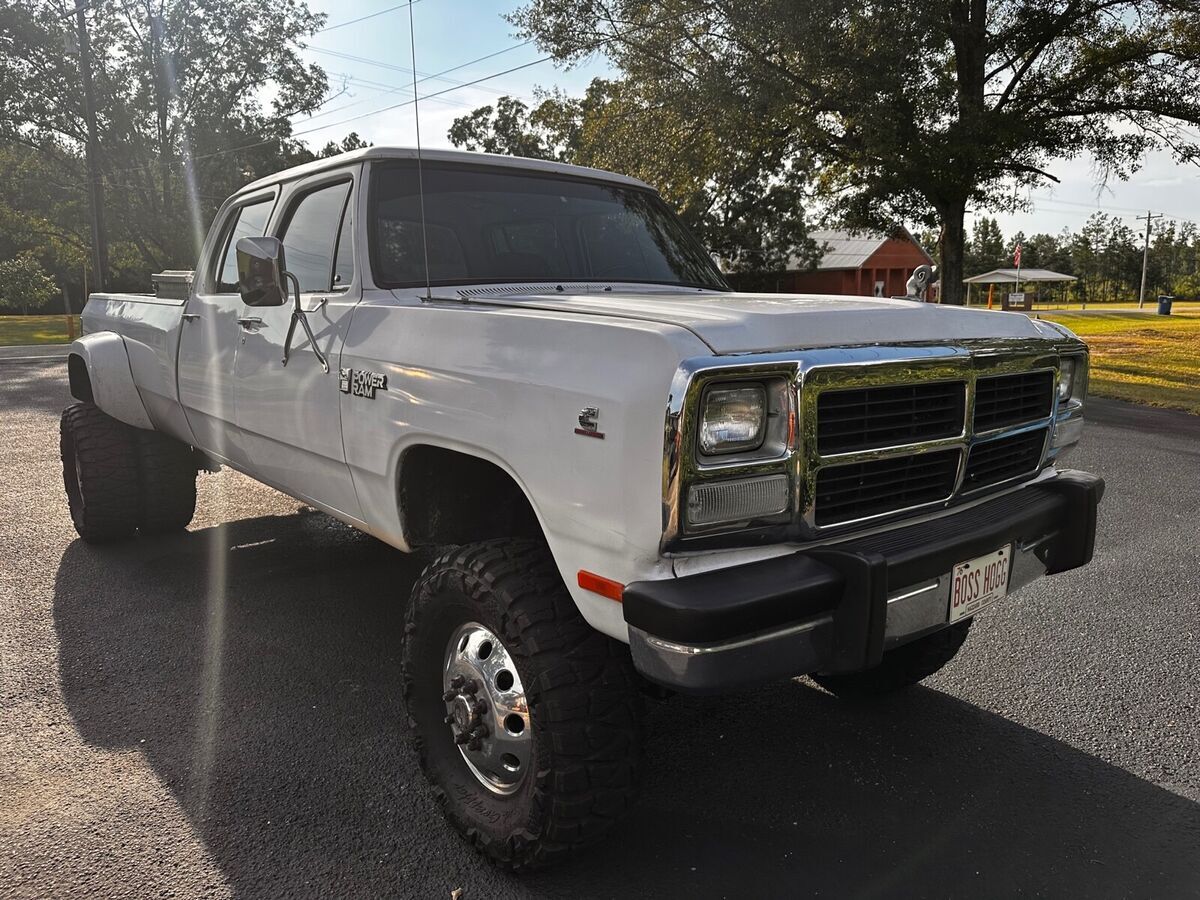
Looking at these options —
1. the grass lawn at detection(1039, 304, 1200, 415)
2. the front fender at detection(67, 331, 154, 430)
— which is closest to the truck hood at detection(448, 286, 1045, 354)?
the front fender at detection(67, 331, 154, 430)

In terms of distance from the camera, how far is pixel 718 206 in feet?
96.6

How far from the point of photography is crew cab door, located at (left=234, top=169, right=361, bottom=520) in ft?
9.99

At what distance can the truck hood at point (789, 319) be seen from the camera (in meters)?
2.04

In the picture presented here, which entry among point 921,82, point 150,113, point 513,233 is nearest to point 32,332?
point 150,113

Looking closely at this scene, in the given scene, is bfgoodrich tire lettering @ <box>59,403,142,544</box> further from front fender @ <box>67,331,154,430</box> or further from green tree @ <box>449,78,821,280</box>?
green tree @ <box>449,78,821,280</box>

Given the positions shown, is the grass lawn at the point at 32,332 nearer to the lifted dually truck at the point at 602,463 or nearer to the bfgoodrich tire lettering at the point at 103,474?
the bfgoodrich tire lettering at the point at 103,474

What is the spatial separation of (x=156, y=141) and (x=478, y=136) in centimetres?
1574

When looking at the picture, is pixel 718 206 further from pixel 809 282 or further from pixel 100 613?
pixel 100 613

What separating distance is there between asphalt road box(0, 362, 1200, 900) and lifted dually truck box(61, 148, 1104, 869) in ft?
0.96

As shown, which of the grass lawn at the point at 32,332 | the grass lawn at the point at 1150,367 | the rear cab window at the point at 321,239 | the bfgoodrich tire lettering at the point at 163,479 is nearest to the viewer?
the rear cab window at the point at 321,239

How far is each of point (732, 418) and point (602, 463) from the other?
312mm

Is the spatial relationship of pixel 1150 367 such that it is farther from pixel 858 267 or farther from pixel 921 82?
pixel 858 267

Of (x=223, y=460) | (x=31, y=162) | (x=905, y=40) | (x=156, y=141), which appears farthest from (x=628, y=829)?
(x=31, y=162)

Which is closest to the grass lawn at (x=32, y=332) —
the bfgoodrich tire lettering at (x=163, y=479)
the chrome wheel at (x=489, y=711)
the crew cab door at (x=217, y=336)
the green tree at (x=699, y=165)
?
the green tree at (x=699, y=165)
